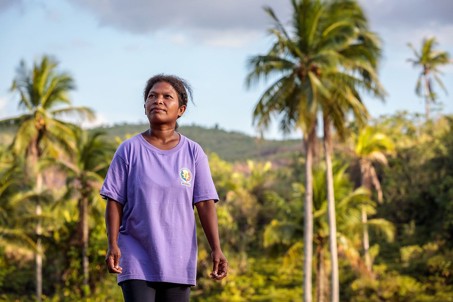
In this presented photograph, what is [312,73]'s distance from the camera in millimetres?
35906

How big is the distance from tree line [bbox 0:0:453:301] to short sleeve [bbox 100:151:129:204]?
1223 inches

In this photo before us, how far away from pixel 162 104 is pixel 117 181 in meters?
0.39

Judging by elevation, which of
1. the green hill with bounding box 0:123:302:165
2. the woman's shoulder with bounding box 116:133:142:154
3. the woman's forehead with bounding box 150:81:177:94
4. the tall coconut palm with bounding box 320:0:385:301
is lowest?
the woman's shoulder with bounding box 116:133:142:154

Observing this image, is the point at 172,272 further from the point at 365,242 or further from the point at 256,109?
the point at 365,242

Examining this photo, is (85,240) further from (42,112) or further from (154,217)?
(154,217)

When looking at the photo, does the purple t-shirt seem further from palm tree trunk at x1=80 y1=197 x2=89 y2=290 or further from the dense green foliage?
palm tree trunk at x1=80 y1=197 x2=89 y2=290

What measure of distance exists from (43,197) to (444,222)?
19.7 meters

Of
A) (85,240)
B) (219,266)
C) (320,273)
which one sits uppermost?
(219,266)

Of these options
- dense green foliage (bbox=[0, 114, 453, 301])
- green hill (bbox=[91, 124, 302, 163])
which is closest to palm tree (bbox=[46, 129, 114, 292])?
dense green foliage (bbox=[0, 114, 453, 301])

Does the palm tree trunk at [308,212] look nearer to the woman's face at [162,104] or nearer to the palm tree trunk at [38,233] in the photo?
the palm tree trunk at [38,233]

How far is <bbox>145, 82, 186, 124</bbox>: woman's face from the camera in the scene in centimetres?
419

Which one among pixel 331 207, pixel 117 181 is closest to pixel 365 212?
pixel 331 207

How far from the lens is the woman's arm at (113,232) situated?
13.1ft

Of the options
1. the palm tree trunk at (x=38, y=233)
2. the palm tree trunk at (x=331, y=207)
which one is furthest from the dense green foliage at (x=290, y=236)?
the palm tree trunk at (x=331, y=207)
